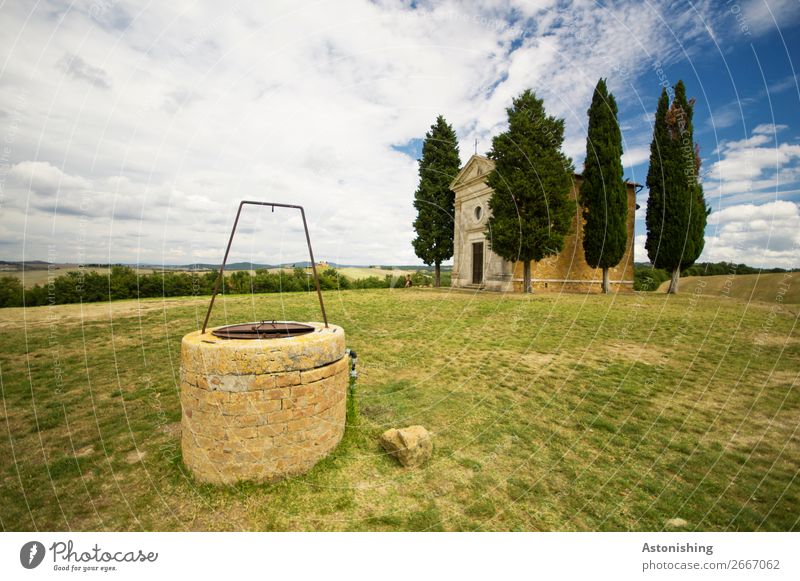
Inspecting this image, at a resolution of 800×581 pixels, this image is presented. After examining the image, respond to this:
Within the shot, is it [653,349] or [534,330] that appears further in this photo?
[534,330]

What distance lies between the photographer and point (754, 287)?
18.2m

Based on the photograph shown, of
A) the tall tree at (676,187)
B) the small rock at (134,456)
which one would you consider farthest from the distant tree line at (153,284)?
the tall tree at (676,187)

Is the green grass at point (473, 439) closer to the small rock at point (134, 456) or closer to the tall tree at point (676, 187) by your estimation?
the small rock at point (134, 456)

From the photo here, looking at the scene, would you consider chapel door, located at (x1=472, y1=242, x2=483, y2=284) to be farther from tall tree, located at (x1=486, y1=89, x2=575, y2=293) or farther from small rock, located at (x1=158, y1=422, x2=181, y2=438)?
small rock, located at (x1=158, y1=422, x2=181, y2=438)

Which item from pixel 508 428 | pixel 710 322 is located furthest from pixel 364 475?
pixel 710 322

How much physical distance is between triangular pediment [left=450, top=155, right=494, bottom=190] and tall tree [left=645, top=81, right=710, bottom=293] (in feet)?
33.8

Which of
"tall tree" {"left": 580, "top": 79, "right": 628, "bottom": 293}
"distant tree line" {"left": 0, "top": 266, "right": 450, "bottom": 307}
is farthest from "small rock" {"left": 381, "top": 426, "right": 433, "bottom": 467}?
"tall tree" {"left": 580, "top": 79, "right": 628, "bottom": 293}

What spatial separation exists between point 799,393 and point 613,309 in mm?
9133

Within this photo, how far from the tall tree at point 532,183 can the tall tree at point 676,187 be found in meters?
6.22

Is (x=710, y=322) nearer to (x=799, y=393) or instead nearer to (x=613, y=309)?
(x=613, y=309)

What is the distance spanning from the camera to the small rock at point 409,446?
4.20m

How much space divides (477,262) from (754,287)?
1553 cm

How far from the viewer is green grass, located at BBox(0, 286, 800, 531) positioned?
350 centimetres

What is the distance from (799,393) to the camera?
6.10 meters
